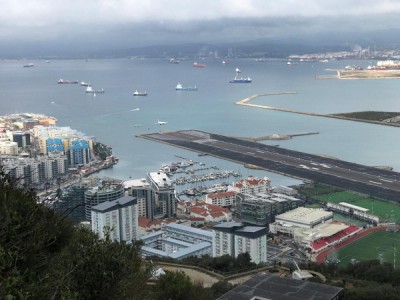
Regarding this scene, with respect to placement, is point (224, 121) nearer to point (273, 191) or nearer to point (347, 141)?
point (347, 141)

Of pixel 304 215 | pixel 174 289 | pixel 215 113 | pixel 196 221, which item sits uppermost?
pixel 174 289

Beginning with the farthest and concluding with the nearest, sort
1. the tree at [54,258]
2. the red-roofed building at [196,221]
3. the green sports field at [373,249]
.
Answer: the red-roofed building at [196,221]
the green sports field at [373,249]
the tree at [54,258]

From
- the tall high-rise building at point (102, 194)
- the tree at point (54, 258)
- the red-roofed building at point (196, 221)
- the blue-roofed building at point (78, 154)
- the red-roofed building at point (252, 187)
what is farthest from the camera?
the blue-roofed building at point (78, 154)

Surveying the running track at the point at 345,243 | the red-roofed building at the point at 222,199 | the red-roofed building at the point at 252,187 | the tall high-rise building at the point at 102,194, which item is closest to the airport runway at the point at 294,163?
the red-roofed building at the point at 252,187

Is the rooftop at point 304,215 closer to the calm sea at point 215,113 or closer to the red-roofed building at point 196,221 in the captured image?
the red-roofed building at point 196,221

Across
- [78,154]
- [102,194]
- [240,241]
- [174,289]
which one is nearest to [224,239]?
[240,241]

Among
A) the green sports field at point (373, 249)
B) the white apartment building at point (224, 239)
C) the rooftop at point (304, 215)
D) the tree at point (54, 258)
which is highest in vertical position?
the tree at point (54, 258)

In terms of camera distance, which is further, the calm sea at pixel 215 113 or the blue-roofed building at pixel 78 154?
the calm sea at pixel 215 113

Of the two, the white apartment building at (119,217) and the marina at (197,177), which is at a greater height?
the white apartment building at (119,217)

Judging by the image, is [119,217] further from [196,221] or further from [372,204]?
[372,204]
